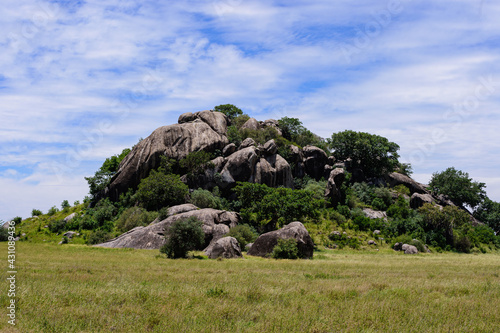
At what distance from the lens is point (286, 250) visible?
3381 cm

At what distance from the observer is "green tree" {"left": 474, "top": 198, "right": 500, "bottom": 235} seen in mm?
94938

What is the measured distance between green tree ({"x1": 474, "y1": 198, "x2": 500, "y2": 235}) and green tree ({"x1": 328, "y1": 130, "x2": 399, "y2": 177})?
26.7 metres

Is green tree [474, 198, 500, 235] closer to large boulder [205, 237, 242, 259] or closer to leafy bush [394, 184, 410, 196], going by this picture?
leafy bush [394, 184, 410, 196]

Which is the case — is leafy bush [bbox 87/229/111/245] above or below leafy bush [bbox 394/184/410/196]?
below

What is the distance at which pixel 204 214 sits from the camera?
47.1 metres

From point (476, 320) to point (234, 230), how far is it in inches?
1355

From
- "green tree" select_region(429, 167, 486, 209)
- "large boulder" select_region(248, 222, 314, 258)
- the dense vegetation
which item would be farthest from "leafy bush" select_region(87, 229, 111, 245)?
"green tree" select_region(429, 167, 486, 209)

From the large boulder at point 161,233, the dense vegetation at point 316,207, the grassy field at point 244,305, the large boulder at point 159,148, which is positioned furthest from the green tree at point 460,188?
the grassy field at point 244,305

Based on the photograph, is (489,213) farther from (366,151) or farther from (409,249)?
(409,249)

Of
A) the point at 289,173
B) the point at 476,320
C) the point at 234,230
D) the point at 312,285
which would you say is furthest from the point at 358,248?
the point at 476,320

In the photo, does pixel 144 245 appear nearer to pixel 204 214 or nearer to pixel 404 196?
pixel 204 214

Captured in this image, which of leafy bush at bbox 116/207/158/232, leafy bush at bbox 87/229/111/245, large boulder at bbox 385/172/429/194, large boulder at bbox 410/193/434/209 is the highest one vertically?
large boulder at bbox 385/172/429/194

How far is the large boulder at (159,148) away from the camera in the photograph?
242ft

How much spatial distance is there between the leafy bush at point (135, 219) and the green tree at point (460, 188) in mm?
79066
